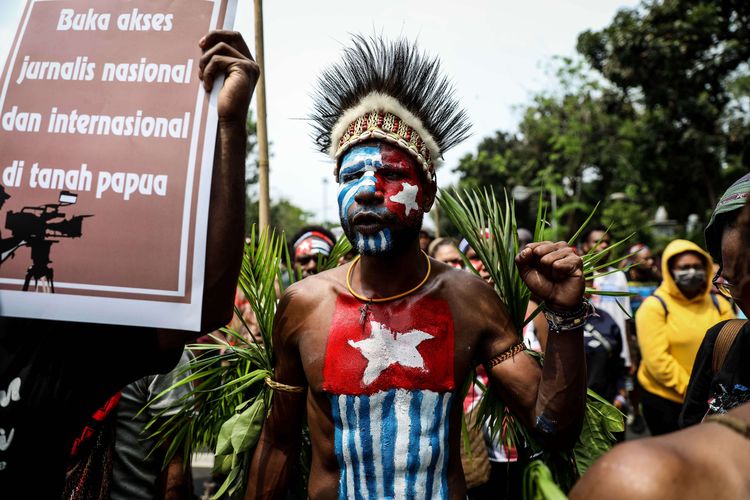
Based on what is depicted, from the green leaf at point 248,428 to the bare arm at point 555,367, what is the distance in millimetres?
976

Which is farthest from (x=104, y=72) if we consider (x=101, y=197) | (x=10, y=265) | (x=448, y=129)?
(x=448, y=129)

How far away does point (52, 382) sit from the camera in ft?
5.17

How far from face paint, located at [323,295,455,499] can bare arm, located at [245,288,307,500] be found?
21 centimetres

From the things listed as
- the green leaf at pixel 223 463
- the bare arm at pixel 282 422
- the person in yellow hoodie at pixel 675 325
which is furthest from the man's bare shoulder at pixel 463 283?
the person in yellow hoodie at pixel 675 325

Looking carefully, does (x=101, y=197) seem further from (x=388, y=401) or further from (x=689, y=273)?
(x=689, y=273)

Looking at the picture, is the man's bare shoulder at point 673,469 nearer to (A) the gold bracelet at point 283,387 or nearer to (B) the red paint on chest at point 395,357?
(B) the red paint on chest at point 395,357

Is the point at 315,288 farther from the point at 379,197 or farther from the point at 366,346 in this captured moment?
the point at 379,197

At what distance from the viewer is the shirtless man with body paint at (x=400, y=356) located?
1844 millimetres

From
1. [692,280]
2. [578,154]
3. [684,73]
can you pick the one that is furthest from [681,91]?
[692,280]

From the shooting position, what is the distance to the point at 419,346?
6.45ft

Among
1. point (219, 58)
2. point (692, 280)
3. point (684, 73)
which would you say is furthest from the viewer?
point (684, 73)

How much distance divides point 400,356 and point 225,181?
77 centimetres

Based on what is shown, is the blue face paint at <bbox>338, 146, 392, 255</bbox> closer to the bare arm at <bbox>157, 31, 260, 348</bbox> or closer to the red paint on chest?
the red paint on chest

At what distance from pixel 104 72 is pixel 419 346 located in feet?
4.04
